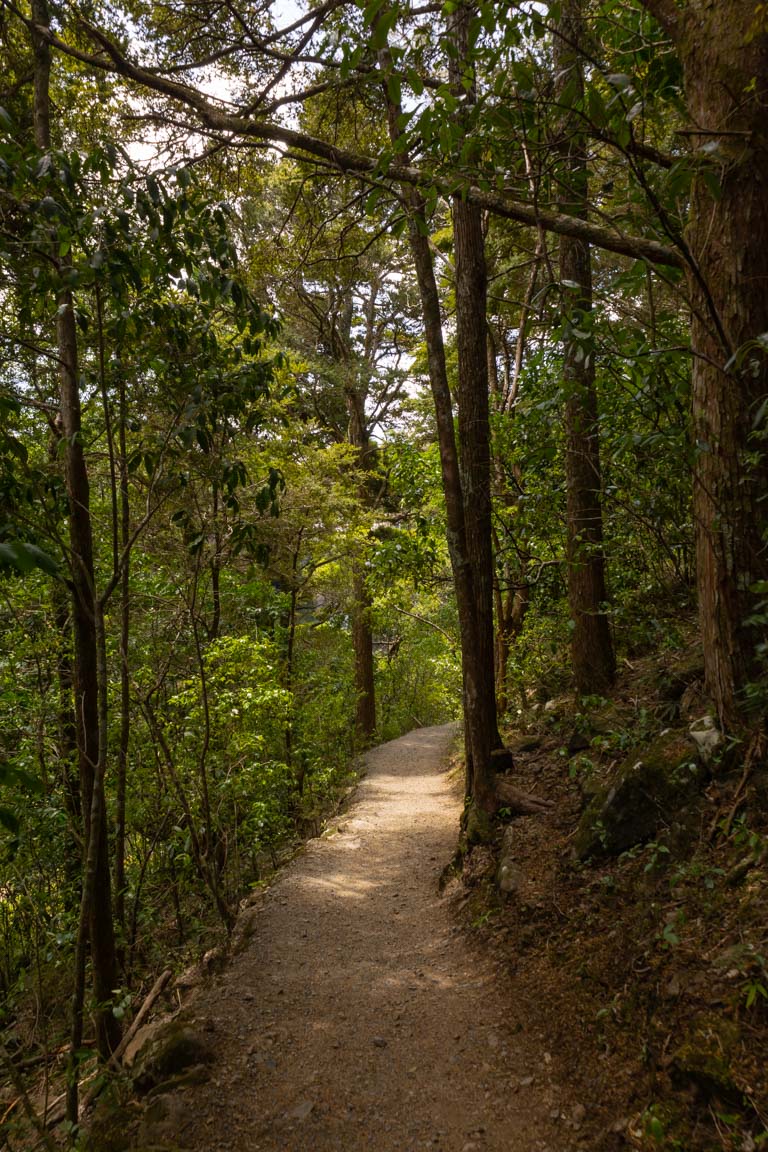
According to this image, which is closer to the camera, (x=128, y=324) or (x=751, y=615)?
(x=751, y=615)

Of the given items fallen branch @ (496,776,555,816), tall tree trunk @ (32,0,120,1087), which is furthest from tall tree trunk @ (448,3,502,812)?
tall tree trunk @ (32,0,120,1087)

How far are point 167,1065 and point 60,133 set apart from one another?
7.23m

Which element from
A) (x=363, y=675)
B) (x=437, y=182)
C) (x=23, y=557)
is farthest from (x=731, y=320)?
(x=363, y=675)

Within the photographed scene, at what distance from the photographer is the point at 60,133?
5.67 meters

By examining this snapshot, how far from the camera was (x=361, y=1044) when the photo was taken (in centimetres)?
379

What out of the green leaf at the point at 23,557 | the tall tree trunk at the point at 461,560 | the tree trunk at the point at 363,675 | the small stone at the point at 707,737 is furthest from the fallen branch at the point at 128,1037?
the tree trunk at the point at 363,675

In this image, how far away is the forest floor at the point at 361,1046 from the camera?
119 inches

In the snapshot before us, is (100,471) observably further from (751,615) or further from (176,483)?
(751,615)

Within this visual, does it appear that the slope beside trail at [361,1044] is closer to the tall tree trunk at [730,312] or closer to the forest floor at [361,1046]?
the forest floor at [361,1046]

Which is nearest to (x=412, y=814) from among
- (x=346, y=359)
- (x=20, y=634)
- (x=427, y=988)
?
(x=427, y=988)

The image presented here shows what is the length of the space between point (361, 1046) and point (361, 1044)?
2 centimetres

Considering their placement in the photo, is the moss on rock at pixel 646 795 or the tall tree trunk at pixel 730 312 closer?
the tall tree trunk at pixel 730 312

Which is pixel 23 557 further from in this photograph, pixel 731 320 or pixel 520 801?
pixel 520 801

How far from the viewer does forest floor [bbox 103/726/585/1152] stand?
3.03m
